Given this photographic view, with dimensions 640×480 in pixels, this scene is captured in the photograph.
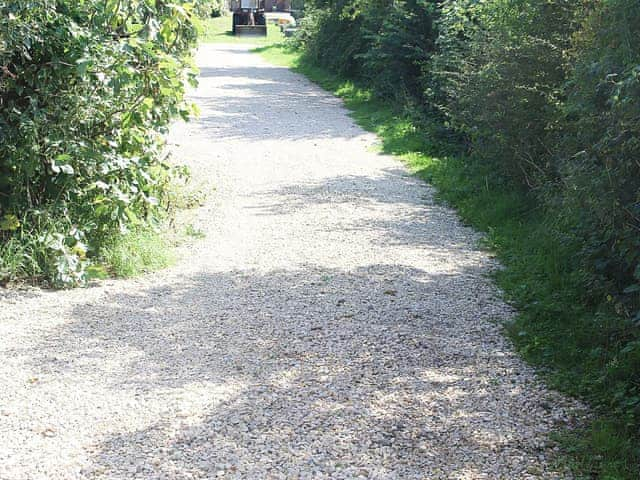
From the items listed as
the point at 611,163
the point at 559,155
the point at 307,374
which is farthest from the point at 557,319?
the point at 559,155

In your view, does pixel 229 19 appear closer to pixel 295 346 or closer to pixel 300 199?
pixel 300 199

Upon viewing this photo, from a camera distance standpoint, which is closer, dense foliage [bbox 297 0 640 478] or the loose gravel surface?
the loose gravel surface

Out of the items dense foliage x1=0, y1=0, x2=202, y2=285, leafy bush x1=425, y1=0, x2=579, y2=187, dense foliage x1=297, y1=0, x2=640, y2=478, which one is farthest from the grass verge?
dense foliage x1=0, y1=0, x2=202, y2=285

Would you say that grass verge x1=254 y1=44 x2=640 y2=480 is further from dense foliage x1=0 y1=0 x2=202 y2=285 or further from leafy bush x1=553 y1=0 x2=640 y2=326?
dense foliage x1=0 y1=0 x2=202 y2=285

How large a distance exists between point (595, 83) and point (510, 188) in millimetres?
4434

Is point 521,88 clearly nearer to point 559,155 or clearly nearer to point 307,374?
point 559,155

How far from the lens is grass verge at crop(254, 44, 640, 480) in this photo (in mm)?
4152

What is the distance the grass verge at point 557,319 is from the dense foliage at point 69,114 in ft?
10.9

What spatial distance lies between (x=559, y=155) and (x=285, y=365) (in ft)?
12.8

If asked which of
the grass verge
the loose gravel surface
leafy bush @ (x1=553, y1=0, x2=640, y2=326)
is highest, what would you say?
leafy bush @ (x1=553, y1=0, x2=640, y2=326)

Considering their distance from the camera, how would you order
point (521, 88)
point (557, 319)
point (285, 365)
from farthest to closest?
point (521, 88) < point (557, 319) < point (285, 365)

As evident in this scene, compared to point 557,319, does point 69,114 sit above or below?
above

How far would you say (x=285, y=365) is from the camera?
518 centimetres

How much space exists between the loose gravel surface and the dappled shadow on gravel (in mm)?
14
